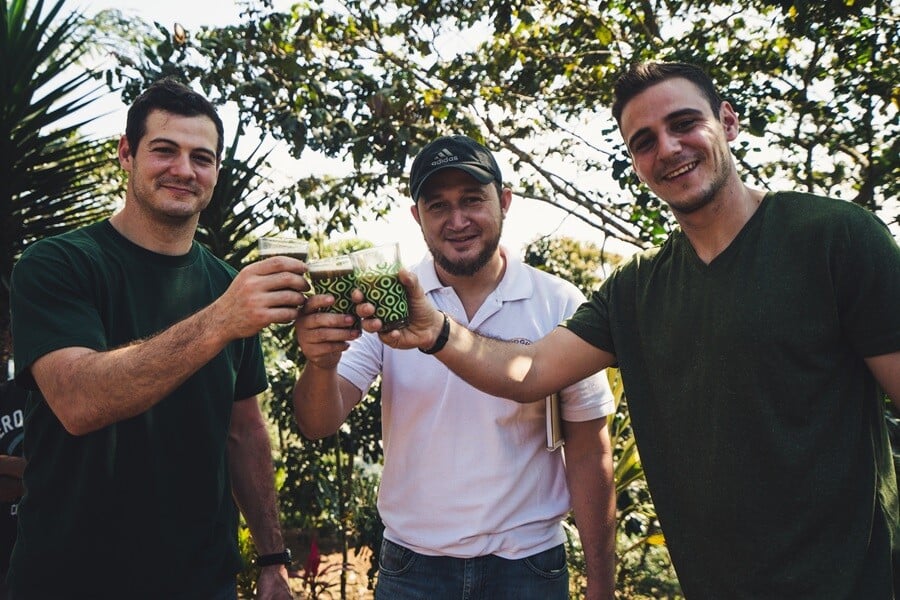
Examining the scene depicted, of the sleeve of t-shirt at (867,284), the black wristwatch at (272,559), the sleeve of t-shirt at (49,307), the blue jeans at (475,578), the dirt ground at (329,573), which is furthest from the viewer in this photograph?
the dirt ground at (329,573)

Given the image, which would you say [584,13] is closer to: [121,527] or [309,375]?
[309,375]

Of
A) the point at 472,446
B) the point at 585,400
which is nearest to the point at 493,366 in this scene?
the point at 472,446

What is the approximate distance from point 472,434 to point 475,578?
1.71 feet

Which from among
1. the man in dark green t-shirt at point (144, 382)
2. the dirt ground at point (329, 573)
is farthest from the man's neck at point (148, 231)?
the dirt ground at point (329, 573)

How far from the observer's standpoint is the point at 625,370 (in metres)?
2.39

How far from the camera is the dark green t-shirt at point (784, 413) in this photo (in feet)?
6.46

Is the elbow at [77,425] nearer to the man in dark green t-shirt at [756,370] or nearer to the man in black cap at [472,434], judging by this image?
the man in black cap at [472,434]

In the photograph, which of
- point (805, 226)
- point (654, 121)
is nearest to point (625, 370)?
point (805, 226)

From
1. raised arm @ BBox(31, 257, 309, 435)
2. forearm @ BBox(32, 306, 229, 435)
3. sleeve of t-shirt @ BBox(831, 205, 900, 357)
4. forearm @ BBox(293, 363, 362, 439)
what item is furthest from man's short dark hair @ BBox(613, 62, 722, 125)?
forearm @ BBox(32, 306, 229, 435)

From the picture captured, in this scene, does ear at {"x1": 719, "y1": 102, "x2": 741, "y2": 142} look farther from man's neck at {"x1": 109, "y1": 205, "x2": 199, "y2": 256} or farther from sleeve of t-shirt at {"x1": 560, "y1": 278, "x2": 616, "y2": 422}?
man's neck at {"x1": 109, "y1": 205, "x2": 199, "y2": 256}

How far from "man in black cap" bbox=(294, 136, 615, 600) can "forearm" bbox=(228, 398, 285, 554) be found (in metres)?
0.42

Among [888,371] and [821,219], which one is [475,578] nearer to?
[888,371]

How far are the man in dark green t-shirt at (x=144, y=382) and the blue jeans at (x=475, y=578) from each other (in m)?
0.61

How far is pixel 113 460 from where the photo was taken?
2.35 metres
